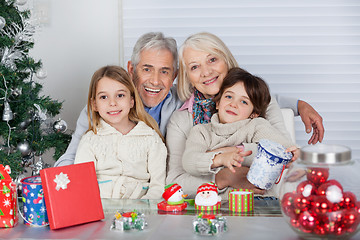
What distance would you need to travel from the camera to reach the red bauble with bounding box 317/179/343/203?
1083mm

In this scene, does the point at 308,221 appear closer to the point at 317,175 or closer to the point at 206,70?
the point at 317,175

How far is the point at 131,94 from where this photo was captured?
7.47 feet

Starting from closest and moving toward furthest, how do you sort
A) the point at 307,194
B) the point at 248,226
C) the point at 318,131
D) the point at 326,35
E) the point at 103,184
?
the point at 307,194, the point at 248,226, the point at 103,184, the point at 318,131, the point at 326,35

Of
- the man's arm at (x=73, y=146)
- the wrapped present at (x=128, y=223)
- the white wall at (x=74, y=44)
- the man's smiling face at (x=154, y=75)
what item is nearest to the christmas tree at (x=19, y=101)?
the man's arm at (x=73, y=146)

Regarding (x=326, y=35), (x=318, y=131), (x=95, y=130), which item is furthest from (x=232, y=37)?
(x=95, y=130)

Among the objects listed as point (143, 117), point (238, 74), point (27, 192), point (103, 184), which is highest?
point (238, 74)

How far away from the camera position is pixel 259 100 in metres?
2.14

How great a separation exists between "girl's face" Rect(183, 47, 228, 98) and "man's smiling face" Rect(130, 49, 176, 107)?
0.56 feet

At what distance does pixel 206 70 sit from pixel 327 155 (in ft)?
4.28

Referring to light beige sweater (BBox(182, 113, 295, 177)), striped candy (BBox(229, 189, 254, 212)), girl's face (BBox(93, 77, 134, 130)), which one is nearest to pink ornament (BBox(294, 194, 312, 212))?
striped candy (BBox(229, 189, 254, 212))

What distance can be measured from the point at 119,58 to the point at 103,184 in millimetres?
1674

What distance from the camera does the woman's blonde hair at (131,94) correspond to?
2232mm

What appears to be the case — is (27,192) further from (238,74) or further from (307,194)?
(238,74)

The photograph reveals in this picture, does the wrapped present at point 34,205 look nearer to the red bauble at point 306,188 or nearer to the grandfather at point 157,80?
the red bauble at point 306,188
